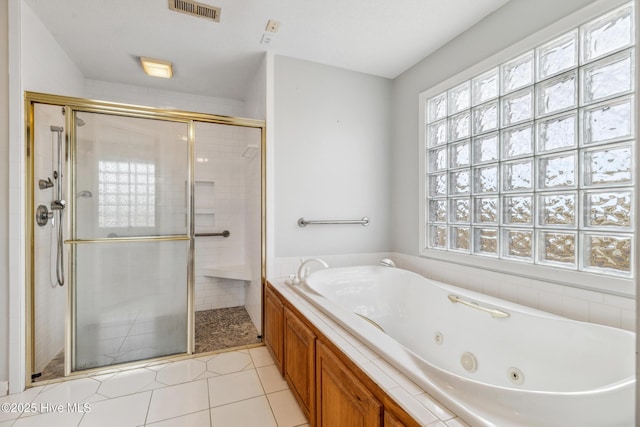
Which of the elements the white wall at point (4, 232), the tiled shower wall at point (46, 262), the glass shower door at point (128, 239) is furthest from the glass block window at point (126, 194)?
the white wall at point (4, 232)

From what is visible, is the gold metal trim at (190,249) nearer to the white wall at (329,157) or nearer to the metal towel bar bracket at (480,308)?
the white wall at (329,157)

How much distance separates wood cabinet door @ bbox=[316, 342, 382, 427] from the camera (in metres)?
0.96

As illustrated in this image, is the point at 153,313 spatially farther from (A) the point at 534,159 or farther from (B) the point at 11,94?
(A) the point at 534,159

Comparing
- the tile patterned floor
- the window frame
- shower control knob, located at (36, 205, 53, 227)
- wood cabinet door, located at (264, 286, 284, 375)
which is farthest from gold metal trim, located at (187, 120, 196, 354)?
the window frame

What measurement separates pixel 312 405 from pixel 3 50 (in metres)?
2.71

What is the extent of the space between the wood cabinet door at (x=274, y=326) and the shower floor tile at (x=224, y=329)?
0.95ft

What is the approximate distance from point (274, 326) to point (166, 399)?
2.52 feet

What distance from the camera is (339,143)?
8.87 feet

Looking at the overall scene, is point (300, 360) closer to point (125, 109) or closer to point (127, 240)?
point (127, 240)

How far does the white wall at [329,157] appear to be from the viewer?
2.52m

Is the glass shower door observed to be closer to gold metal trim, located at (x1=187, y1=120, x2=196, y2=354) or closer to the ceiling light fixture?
gold metal trim, located at (x1=187, y1=120, x2=196, y2=354)

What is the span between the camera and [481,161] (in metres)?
2.03

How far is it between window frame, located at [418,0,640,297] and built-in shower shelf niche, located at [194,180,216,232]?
238 cm

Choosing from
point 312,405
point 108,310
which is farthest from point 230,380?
point 108,310
